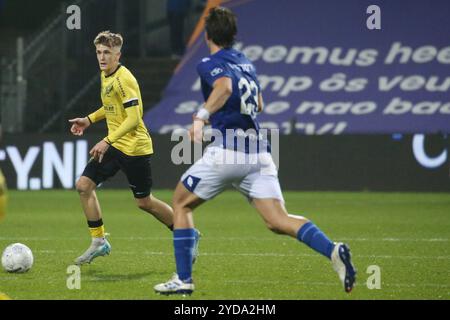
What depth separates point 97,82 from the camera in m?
22.7

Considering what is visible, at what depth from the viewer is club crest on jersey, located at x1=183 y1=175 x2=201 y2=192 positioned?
24.8 feet

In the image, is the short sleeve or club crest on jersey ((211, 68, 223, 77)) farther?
the short sleeve

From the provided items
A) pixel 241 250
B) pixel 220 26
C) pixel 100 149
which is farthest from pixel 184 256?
pixel 241 250

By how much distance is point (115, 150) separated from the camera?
9930mm

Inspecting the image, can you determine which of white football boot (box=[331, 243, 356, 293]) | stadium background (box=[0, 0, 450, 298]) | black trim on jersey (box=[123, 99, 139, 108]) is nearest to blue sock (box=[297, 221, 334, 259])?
white football boot (box=[331, 243, 356, 293])

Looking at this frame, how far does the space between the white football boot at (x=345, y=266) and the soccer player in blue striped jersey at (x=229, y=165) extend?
0.17 metres

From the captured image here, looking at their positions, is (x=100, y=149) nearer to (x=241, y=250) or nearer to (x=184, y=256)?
(x=184, y=256)

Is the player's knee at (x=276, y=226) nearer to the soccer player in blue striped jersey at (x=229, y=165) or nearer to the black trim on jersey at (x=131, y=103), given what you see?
the soccer player in blue striped jersey at (x=229, y=165)

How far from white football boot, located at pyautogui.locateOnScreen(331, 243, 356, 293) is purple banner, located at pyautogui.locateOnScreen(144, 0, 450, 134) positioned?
13.6 meters

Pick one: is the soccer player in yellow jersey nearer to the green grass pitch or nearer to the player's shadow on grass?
the green grass pitch

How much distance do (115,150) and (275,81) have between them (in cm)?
1212

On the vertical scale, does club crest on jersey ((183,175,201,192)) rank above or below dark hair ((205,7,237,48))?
below
